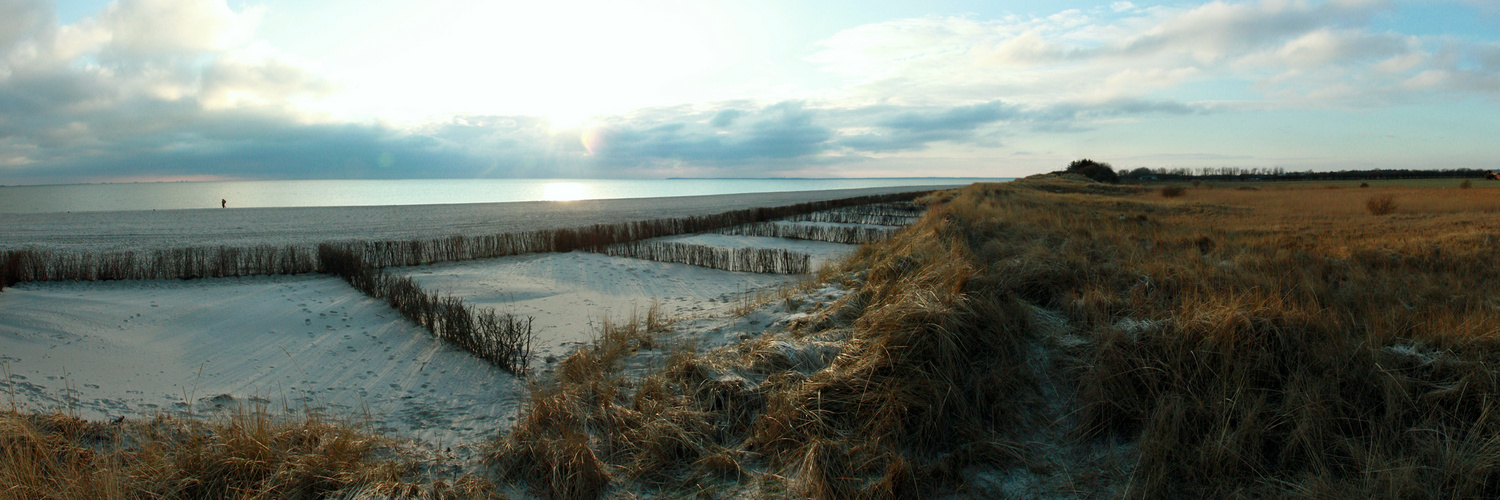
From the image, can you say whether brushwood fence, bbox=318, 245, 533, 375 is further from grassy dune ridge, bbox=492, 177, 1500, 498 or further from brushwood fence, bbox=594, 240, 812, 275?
brushwood fence, bbox=594, 240, 812, 275

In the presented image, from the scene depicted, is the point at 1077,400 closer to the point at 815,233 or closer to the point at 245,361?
the point at 245,361

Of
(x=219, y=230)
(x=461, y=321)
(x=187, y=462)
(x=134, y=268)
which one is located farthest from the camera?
(x=219, y=230)

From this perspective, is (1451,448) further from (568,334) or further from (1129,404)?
(568,334)

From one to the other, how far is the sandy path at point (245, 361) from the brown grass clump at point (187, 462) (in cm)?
89

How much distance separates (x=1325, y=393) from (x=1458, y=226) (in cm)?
1075

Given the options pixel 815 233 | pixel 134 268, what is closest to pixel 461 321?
pixel 134 268

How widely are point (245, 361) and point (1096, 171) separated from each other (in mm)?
77007

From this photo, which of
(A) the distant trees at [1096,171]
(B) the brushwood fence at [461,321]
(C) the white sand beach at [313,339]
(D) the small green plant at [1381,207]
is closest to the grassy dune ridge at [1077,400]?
(B) the brushwood fence at [461,321]

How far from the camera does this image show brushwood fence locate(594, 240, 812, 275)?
543 inches

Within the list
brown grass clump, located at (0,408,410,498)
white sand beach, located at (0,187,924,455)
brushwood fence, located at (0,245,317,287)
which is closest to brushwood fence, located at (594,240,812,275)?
white sand beach, located at (0,187,924,455)

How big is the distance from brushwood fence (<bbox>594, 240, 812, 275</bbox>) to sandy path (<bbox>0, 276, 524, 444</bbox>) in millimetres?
6825

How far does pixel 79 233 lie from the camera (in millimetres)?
27266

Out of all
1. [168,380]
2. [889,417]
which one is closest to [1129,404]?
[889,417]

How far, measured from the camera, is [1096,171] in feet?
226
